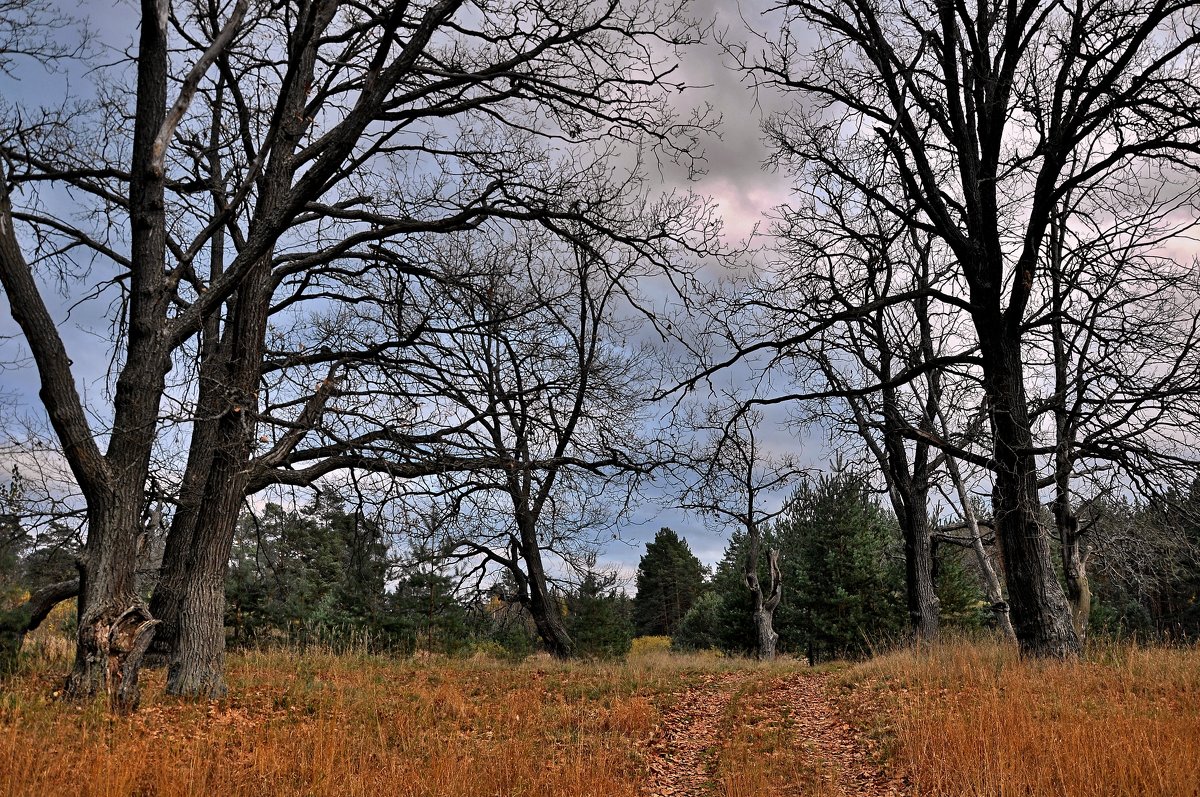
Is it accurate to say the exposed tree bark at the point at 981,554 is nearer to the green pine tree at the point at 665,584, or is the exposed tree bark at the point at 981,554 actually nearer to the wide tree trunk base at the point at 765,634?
the wide tree trunk base at the point at 765,634

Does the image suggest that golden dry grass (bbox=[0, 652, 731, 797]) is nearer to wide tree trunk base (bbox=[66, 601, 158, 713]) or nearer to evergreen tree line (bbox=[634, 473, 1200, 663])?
wide tree trunk base (bbox=[66, 601, 158, 713])

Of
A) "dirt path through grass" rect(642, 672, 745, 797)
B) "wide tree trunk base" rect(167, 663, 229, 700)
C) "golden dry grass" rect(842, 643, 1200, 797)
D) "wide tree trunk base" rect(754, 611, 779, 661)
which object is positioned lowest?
"wide tree trunk base" rect(754, 611, 779, 661)

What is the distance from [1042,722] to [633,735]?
149 inches

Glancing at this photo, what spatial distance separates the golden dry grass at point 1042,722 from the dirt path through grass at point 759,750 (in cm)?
36

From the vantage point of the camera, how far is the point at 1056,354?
12.2 meters

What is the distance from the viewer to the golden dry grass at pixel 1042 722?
4973mm

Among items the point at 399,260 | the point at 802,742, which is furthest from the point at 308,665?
the point at 802,742

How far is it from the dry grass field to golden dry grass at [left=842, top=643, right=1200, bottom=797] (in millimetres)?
25

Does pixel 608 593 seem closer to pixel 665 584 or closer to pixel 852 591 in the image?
pixel 852 591

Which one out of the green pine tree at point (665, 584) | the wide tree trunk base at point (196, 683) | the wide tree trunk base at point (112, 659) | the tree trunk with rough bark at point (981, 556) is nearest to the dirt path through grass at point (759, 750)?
the wide tree trunk base at point (196, 683)

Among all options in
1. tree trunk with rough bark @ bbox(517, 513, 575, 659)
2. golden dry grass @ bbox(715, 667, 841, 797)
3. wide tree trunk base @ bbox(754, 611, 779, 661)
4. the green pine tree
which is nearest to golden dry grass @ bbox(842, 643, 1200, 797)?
golden dry grass @ bbox(715, 667, 841, 797)

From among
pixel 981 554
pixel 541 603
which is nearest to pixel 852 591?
pixel 981 554

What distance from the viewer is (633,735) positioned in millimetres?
7289

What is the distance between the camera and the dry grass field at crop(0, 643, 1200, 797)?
4926 millimetres
